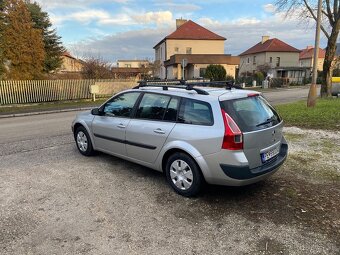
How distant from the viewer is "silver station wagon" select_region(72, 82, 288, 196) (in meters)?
3.92

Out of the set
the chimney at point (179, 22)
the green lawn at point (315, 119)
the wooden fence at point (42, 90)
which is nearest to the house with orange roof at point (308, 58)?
the chimney at point (179, 22)

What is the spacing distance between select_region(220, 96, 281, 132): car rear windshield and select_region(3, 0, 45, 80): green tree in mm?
19802

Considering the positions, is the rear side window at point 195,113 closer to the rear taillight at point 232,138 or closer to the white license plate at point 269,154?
the rear taillight at point 232,138

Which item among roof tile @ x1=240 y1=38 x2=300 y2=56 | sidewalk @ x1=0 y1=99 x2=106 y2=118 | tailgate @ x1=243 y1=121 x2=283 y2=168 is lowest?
sidewalk @ x1=0 y1=99 x2=106 y2=118

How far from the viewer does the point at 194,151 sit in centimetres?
411

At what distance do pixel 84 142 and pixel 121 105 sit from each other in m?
1.43

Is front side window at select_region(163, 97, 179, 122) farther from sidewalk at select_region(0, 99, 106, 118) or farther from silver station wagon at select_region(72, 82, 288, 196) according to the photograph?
sidewalk at select_region(0, 99, 106, 118)

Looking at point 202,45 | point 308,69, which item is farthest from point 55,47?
point 308,69

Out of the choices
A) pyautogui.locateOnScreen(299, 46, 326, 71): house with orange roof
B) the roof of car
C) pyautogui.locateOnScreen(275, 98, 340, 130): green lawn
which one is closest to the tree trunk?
pyautogui.locateOnScreen(275, 98, 340, 130): green lawn

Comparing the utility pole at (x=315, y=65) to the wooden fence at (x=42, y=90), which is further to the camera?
the wooden fence at (x=42, y=90)

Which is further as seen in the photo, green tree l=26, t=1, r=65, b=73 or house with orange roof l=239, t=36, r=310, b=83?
house with orange roof l=239, t=36, r=310, b=83

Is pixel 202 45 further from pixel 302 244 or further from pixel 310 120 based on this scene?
pixel 302 244

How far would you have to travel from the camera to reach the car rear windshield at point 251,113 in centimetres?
403

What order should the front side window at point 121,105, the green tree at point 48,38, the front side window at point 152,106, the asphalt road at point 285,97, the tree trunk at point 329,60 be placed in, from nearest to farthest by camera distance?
1. the front side window at point 152,106
2. the front side window at point 121,105
3. the tree trunk at point 329,60
4. the asphalt road at point 285,97
5. the green tree at point 48,38
